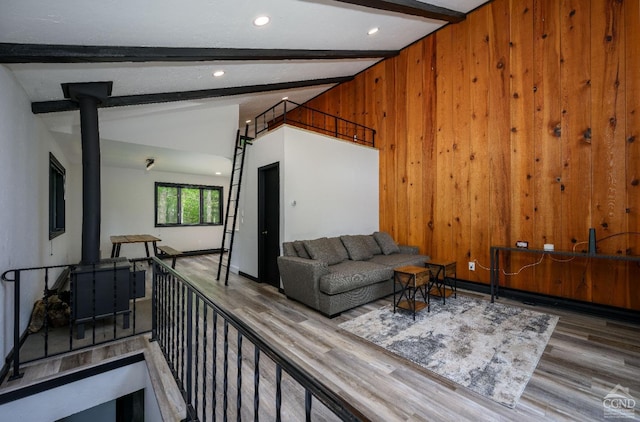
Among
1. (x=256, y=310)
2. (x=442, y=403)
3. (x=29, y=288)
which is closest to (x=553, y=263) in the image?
(x=442, y=403)

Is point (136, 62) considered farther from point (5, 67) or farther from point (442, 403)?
point (442, 403)

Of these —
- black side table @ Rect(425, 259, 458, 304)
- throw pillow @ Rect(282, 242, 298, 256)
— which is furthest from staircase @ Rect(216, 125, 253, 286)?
black side table @ Rect(425, 259, 458, 304)

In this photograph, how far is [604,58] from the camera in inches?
134

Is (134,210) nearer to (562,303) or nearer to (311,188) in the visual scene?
(311,188)

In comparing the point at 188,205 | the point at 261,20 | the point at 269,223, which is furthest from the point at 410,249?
the point at 188,205

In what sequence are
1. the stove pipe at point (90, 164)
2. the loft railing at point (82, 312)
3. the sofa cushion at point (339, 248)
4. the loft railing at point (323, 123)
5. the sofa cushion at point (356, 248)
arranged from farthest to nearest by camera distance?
the loft railing at point (323, 123) < the sofa cushion at point (356, 248) < the sofa cushion at point (339, 248) < the stove pipe at point (90, 164) < the loft railing at point (82, 312)

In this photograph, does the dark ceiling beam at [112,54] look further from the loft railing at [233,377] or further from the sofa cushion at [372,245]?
the sofa cushion at [372,245]

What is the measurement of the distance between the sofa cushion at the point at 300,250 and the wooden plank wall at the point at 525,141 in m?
2.29

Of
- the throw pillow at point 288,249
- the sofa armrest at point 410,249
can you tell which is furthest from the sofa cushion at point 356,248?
the throw pillow at point 288,249

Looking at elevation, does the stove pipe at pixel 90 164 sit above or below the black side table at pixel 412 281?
above

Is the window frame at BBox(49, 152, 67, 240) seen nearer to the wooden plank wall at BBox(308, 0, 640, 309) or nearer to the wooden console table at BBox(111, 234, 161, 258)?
the wooden console table at BBox(111, 234, 161, 258)

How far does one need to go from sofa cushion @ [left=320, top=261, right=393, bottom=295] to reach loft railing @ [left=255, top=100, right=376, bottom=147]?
2608 mm

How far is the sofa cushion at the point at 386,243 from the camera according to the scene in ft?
16.7

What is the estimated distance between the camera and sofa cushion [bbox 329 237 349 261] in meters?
4.44
